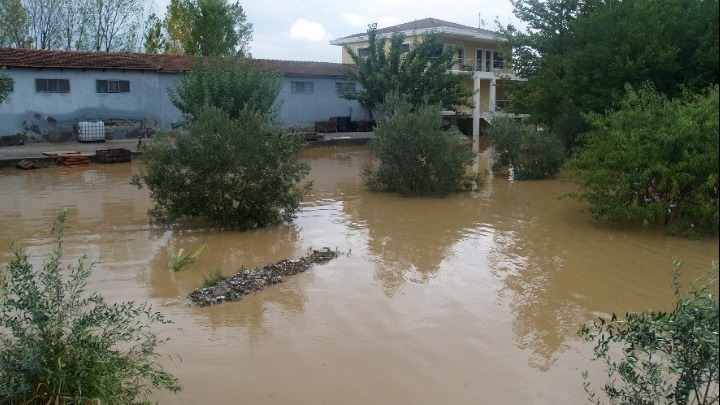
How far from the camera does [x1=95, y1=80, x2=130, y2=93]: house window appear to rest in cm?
2769

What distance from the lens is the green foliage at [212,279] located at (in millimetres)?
8539

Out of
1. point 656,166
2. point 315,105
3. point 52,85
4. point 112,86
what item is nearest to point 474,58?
point 315,105

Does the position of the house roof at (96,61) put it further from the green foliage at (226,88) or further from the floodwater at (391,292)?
the floodwater at (391,292)

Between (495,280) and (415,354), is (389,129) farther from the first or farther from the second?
(415,354)

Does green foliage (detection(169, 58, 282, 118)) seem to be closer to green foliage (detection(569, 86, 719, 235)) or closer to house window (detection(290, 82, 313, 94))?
house window (detection(290, 82, 313, 94))

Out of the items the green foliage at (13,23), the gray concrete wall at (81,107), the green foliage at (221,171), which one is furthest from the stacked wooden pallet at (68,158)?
the green foliage at (13,23)

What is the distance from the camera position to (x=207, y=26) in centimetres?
3731

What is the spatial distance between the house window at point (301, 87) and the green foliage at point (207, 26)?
14.9ft

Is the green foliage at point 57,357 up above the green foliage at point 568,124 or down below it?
below

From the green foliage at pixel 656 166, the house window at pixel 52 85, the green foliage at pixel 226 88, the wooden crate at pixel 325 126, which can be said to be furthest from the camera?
the wooden crate at pixel 325 126

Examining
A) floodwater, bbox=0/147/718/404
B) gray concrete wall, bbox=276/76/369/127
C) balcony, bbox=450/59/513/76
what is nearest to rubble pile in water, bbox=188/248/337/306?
floodwater, bbox=0/147/718/404

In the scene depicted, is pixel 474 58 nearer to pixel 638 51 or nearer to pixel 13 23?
pixel 638 51

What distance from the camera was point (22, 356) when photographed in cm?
437

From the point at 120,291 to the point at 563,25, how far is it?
746 inches
